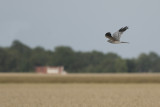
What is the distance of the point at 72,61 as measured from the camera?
246 ft

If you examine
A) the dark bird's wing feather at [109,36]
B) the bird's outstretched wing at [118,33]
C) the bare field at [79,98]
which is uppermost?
the bird's outstretched wing at [118,33]

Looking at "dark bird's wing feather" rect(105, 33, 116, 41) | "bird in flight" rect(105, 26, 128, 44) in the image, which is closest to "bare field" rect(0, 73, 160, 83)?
"bird in flight" rect(105, 26, 128, 44)

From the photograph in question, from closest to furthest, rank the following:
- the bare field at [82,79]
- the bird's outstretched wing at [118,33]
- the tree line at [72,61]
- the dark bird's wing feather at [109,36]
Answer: the dark bird's wing feather at [109,36] < the bird's outstretched wing at [118,33] < the bare field at [82,79] < the tree line at [72,61]

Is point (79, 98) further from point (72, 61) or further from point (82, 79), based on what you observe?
point (72, 61)

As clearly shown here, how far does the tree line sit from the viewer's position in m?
73.5

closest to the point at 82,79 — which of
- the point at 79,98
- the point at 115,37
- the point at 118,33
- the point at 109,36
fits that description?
the point at 79,98

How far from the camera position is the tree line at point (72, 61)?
7350cm

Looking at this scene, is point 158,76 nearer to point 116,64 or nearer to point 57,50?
point 116,64

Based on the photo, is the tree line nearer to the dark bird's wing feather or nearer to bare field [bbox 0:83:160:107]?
bare field [bbox 0:83:160:107]

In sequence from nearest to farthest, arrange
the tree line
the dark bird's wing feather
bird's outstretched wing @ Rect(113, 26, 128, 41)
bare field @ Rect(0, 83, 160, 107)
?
the dark bird's wing feather < bird's outstretched wing @ Rect(113, 26, 128, 41) < bare field @ Rect(0, 83, 160, 107) < the tree line

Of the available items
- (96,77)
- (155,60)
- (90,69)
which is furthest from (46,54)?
(96,77)

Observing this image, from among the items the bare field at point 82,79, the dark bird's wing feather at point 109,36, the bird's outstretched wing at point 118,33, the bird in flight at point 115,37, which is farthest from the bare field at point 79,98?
the bare field at point 82,79

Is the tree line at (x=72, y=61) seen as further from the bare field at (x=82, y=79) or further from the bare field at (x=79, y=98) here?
the bare field at (x=79, y=98)

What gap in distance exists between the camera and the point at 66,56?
7650cm
